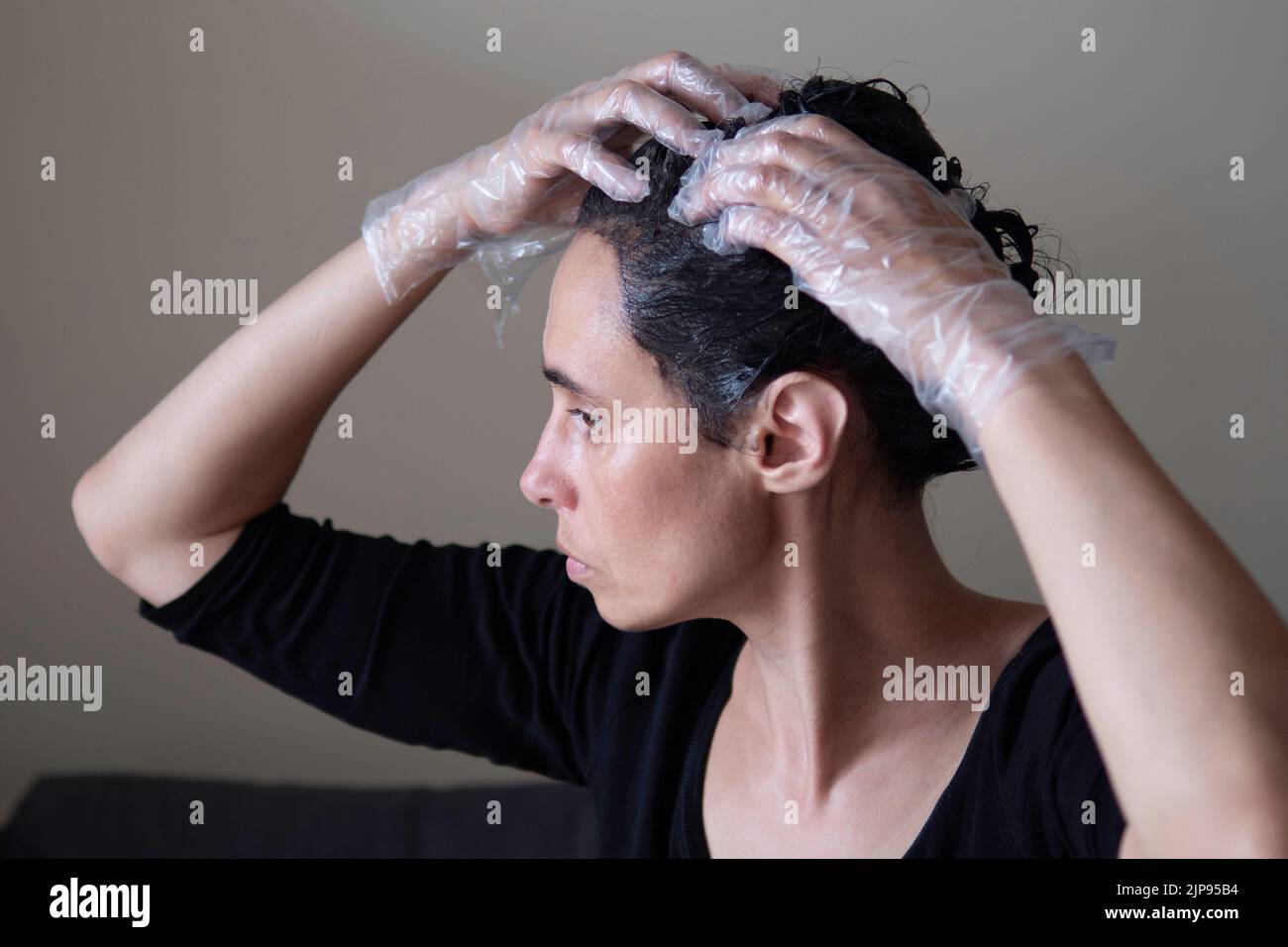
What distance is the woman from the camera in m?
0.61

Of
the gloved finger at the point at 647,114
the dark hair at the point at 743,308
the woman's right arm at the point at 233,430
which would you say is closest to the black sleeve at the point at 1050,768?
the dark hair at the point at 743,308

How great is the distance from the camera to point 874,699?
1006mm

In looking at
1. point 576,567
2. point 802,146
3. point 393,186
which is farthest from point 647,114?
point 393,186

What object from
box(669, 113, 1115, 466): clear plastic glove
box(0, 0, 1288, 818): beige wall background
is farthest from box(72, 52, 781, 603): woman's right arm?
box(0, 0, 1288, 818): beige wall background

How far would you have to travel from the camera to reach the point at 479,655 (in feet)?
3.85

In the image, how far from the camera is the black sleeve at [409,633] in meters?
1.15

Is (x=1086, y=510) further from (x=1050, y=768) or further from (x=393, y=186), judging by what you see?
(x=393, y=186)

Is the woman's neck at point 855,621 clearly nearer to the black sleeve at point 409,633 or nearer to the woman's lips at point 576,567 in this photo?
the woman's lips at point 576,567

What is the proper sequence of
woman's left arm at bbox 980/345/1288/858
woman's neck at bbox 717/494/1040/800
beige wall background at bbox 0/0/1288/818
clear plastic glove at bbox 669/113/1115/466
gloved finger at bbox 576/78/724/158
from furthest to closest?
beige wall background at bbox 0/0/1288/818 < woman's neck at bbox 717/494/1040/800 < gloved finger at bbox 576/78/724/158 < clear plastic glove at bbox 669/113/1115/466 < woman's left arm at bbox 980/345/1288/858

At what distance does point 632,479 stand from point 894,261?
292 millimetres

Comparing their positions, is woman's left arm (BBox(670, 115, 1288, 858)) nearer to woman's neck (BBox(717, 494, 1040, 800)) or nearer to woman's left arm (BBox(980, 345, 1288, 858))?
woman's left arm (BBox(980, 345, 1288, 858))

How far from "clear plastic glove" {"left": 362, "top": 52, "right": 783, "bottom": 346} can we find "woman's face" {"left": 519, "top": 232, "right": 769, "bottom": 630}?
9 cm
